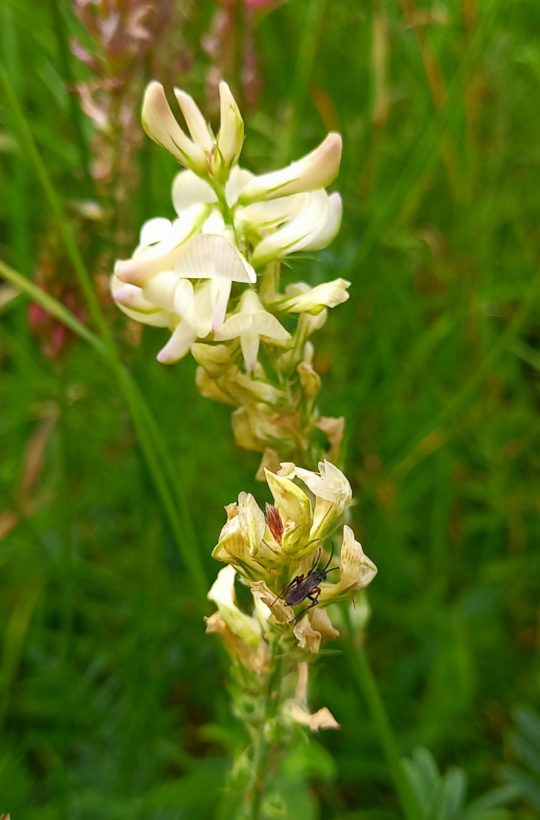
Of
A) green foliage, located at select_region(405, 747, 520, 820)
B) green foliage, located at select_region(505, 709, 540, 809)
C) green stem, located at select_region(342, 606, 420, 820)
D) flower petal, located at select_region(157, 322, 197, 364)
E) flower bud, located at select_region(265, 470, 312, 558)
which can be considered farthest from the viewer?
green foliage, located at select_region(505, 709, 540, 809)

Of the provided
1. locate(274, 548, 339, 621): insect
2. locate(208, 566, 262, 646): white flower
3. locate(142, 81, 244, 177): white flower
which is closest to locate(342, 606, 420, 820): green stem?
locate(208, 566, 262, 646): white flower

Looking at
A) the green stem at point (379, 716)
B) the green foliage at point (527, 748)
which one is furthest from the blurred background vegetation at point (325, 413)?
the green stem at point (379, 716)

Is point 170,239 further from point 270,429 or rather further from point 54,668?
point 54,668

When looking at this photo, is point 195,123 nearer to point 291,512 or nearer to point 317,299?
point 317,299

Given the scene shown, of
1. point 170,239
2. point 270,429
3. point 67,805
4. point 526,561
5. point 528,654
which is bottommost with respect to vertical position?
point 528,654

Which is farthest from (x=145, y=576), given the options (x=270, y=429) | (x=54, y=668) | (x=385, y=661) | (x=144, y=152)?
(x=270, y=429)

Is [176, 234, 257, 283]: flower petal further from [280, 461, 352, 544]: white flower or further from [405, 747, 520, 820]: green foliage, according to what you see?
[405, 747, 520, 820]: green foliage

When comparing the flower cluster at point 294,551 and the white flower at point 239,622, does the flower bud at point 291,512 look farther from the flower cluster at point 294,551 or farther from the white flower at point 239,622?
the white flower at point 239,622
